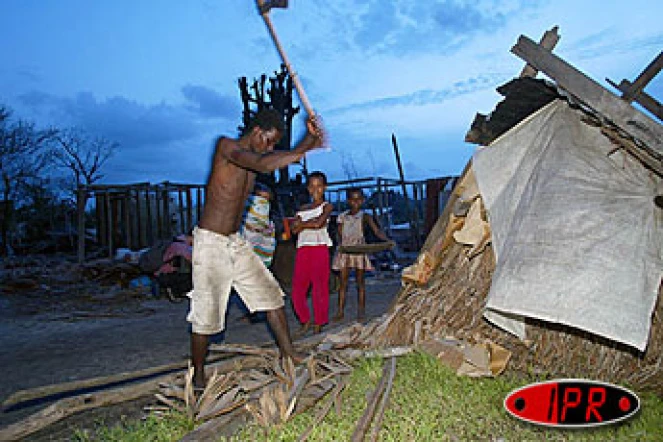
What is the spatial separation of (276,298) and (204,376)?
70cm

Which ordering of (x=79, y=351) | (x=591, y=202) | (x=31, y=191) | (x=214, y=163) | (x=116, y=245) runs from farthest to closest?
(x=31, y=191) < (x=116, y=245) < (x=79, y=351) < (x=214, y=163) < (x=591, y=202)

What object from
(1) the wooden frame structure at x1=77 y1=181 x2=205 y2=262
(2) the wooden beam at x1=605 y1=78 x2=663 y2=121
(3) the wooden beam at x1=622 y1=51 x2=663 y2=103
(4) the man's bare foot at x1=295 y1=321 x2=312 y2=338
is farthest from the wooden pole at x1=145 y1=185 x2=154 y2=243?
(3) the wooden beam at x1=622 y1=51 x2=663 y2=103

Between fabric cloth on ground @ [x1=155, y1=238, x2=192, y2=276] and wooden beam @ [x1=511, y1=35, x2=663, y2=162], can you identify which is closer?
wooden beam @ [x1=511, y1=35, x2=663, y2=162]

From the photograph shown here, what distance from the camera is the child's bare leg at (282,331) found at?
11.8ft

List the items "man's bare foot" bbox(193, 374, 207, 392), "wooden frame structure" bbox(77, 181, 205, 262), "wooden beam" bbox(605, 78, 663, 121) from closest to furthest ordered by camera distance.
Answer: "man's bare foot" bbox(193, 374, 207, 392) → "wooden beam" bbox(605, 78, 663, 121) → "wooden frame structure" bbox(77, 181, 205, 262)

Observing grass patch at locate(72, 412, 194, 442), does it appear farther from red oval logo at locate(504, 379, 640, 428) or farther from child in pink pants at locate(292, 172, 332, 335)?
child in pink pants at locate(292, 172, 332, 335)

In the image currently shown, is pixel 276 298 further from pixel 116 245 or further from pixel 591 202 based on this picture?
pixel 116 245

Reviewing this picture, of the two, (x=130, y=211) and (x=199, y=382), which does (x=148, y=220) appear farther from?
(x=199, y=382)

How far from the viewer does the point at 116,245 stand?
15391 mm

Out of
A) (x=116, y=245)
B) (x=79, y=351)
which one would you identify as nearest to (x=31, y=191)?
(x=116, y=245)

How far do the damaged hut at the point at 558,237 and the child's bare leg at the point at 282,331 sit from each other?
0.75m

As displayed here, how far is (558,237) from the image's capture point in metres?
2.81

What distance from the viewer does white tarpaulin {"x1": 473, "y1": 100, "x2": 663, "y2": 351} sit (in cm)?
267

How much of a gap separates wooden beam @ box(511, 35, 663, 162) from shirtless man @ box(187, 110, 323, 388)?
53.8 inches
